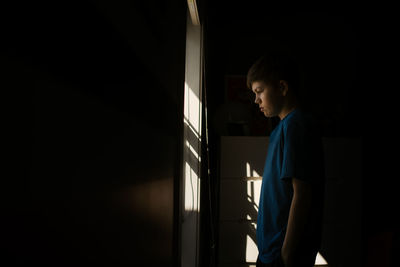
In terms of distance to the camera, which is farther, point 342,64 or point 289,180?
point 342,64

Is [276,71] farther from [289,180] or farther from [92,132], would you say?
[92,132]

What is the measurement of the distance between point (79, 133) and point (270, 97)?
3.93ft

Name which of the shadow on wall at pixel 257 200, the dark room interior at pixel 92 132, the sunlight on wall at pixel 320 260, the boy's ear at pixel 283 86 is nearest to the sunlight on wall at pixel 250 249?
the shadow on wall at pixel 257 200

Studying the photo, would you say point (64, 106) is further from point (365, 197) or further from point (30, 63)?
point (365, 197)

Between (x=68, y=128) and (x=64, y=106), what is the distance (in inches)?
0.7

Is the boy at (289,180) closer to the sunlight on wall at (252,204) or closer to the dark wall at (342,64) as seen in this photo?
the sunlight on wall at (252,204)

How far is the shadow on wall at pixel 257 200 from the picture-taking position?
2.33m

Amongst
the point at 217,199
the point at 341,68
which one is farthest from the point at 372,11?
the point at 217,199

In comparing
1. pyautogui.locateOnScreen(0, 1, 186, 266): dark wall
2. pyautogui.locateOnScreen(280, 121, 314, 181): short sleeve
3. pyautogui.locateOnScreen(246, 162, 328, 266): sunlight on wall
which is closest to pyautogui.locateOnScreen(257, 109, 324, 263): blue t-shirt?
pyautogui.locateOnScreen(280, 121, 314, 181): short sleeve

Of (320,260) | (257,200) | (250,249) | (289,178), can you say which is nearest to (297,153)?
(289,178)

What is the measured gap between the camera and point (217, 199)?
2.43 metres

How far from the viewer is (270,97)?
4.42 feet

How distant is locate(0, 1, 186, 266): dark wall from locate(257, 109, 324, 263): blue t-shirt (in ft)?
2.49

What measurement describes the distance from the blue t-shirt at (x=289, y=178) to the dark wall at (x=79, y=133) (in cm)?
76
